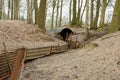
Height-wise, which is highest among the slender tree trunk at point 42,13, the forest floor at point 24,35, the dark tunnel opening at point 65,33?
the slender tree trunk at point 42,13

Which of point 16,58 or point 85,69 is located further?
point 85,69

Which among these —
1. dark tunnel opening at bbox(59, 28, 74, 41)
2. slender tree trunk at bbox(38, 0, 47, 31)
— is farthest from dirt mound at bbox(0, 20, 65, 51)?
dark tunnel opening at bbox(59, 28, 74, 41)

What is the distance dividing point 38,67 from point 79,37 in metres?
9.68

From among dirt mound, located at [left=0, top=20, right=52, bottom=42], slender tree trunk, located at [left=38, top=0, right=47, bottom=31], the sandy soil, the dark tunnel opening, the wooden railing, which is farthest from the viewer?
the dark tunnel opening

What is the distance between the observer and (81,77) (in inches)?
279

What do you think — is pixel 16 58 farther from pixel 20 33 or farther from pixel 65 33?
pixel 65 33

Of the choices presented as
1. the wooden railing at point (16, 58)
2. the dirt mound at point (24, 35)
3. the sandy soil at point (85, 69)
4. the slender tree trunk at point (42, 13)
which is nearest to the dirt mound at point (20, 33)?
the dirt mound at point (24, 35)

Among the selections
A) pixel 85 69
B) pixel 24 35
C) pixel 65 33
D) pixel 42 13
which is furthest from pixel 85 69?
pixel 65 33

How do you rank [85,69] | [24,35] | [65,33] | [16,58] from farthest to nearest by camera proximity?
[65,33] → [24,35] → [85,69] → [16,58]

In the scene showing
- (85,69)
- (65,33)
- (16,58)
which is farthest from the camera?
(65,33)

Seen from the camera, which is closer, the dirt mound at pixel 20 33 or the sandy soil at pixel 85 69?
the sandy soil at pixel 85 69

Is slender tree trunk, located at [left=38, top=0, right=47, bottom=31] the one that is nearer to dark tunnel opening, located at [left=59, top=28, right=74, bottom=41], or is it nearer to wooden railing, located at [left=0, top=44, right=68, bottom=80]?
dark tunnel opening, located at [left=59, top=28, right=74, bottom=41]

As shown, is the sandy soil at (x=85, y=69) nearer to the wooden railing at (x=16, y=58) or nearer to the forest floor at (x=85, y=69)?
the forest floor at (x=85, y=69)

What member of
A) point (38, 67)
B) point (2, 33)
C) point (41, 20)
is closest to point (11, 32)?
point (2, 33)
